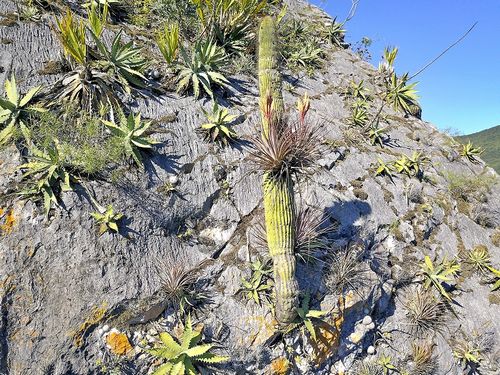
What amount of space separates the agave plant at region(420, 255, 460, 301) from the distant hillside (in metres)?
63.2

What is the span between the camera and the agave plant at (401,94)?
33.1ft

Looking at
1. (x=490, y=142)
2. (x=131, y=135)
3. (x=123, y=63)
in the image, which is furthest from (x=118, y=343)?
(x=490, y=142)

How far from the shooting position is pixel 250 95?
24.1 ft

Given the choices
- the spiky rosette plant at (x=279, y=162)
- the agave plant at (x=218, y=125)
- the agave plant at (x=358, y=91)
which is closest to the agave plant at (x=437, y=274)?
the spiky rosette plant at (x=279, y=162)

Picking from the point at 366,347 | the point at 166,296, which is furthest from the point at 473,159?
the point at 166,296

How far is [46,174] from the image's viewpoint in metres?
4.41

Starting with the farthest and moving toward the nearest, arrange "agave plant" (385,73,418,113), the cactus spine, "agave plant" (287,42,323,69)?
1. "agave plant" (385,73,418,113)
2. "agave plant" (287,42,323,69)
3. the cactus spine

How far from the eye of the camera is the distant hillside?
60.6m

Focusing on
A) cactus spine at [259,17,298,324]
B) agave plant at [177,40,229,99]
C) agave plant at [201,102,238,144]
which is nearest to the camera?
cactus spine at [259,17,298,324]

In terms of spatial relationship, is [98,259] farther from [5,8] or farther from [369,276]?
[5,8]

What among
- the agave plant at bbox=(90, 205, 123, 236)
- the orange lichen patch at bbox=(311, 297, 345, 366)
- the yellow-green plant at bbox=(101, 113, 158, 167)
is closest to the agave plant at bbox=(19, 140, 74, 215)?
the agave plant at bbox=(90, 205, 123, 236)

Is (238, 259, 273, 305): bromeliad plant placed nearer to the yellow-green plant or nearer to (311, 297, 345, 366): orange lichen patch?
(311, 297, 345, 366): orange lichen patch

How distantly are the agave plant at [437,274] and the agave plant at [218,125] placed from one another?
4602 mm

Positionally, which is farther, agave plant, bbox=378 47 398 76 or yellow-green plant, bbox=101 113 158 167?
agave plant, bbox=378 47 398 76
